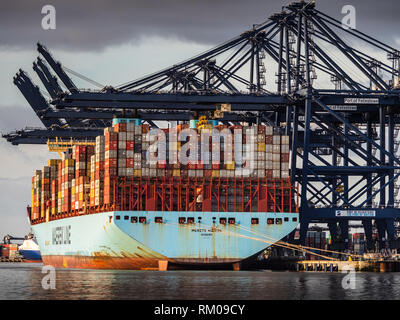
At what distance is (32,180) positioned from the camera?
117 metres

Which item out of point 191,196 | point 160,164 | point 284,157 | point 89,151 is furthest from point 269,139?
A: point 89,151

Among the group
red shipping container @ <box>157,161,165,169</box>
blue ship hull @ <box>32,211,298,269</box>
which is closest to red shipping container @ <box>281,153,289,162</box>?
blue ship hull @ <box>32,211,298,269</box>

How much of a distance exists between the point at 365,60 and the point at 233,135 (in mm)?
18151

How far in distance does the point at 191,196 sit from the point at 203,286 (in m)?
22.3

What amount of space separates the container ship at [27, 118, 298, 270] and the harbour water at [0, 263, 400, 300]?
16.6 feet

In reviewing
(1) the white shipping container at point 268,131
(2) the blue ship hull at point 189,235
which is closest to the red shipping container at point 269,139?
(1) the white shipping container at point 268,131

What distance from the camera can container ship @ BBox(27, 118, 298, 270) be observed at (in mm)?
85375

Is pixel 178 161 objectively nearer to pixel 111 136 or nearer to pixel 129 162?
pixel 129 162

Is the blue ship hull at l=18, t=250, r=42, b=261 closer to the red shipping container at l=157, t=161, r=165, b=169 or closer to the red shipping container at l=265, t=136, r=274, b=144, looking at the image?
the red shipping container at l=157, t=161, r=165, b=169

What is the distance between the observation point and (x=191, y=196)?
86188 millimetres

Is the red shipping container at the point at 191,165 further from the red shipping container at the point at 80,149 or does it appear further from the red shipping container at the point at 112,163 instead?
the red shipping container at the point at 80,149
